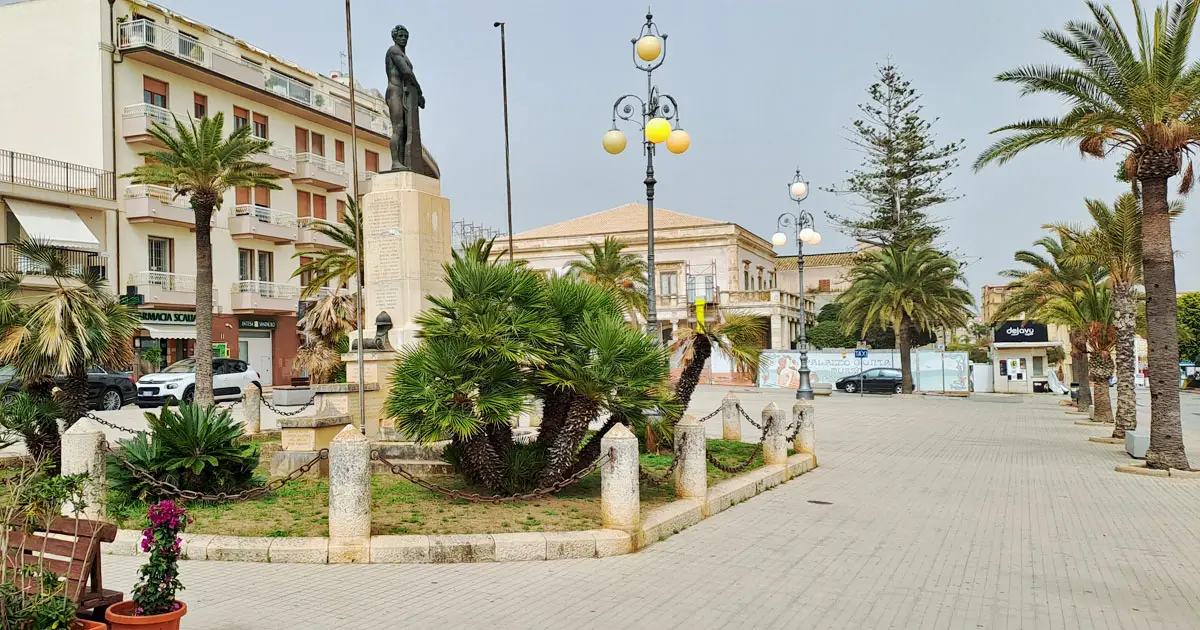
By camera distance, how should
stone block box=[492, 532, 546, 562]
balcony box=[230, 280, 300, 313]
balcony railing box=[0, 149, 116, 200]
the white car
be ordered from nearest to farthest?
stone block box=[492, 532, 546, 562] → the white car → balcony railing box=[0, 149, 116, 200] → balcony box=[230, 280, 300, 313]

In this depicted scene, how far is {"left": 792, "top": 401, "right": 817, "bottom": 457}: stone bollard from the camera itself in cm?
1459

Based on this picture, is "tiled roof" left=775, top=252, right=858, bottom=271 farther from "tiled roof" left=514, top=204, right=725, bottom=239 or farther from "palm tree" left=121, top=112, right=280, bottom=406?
"palm tree" left=121, top=112, right=280, bottom=406

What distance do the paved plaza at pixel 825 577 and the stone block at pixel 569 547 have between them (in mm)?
133

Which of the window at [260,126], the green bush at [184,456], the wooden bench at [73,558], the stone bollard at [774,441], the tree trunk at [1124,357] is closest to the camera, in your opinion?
the wooden bench at [73,558]

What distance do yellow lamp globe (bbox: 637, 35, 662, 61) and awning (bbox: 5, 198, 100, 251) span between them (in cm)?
2258

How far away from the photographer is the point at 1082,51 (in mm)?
15195

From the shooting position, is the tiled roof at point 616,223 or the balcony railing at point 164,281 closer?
the balcony railing at point 164,281

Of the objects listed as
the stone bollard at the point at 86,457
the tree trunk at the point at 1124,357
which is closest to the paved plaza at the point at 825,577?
the stone bollard at the point at 86,457

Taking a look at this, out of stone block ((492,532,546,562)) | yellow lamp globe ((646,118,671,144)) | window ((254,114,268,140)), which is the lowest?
stone block ((492,532,546,562))

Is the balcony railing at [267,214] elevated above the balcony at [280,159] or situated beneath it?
situated beneath

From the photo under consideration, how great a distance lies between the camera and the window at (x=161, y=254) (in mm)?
34438

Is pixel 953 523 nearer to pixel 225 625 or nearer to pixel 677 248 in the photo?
pixel 225 625

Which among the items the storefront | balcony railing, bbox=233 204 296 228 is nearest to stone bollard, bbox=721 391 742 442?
balcony railing, bbox=233 204 296 228

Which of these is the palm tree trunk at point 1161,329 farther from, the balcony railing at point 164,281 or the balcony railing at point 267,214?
the balcony railing at point 267,214
